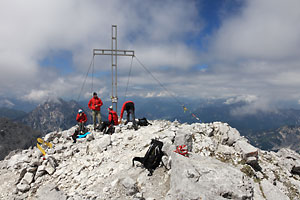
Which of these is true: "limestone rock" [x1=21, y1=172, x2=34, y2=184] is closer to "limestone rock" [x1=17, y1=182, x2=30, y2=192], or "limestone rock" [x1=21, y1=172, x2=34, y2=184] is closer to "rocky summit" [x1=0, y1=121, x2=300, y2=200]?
"rocky summit" [x1=0, y1=121, x2=300, y2=200]

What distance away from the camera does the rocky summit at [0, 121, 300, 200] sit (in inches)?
283

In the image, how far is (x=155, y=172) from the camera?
354 inches

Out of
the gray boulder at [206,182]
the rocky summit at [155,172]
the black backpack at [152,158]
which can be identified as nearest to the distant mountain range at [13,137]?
the rocky summit at [155,172]

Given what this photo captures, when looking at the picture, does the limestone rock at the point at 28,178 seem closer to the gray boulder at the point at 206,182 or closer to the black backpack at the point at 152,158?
the black backpack at the point at 152,158

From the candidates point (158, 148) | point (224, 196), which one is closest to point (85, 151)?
point (158, 148)

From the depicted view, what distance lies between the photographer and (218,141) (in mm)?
13820

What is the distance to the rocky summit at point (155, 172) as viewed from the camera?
7.20 m

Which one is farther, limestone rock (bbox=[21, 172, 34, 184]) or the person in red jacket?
the person in red jacket

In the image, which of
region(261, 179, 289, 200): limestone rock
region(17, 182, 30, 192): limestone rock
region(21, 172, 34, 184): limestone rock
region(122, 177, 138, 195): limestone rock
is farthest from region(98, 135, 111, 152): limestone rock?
region(261, 179, 289, 200): limestone rock

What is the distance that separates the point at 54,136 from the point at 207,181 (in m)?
17.3

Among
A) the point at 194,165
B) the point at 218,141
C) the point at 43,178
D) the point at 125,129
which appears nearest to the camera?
the point at 194,165

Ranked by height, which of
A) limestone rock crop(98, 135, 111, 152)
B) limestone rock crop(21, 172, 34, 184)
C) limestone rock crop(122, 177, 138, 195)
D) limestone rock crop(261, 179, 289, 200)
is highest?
limestone rock crop(98, 135, 111, 152)

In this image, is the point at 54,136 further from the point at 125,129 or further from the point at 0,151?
the point at 0,151

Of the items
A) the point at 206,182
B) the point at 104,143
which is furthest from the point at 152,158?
the point at 104,143
